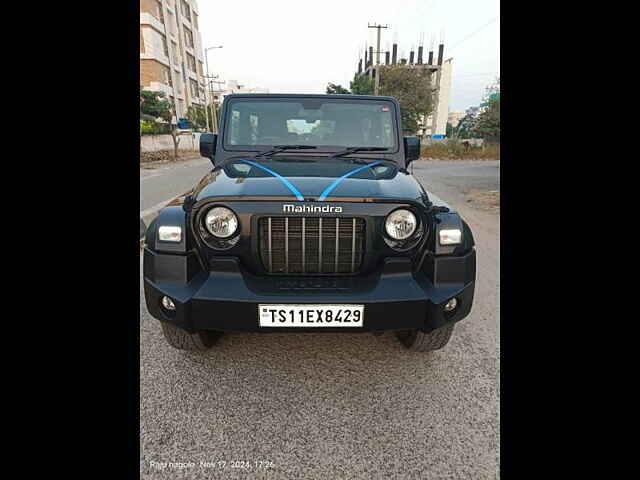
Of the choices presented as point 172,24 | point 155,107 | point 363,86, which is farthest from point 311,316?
point 172,24

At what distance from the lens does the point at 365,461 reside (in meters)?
1.66

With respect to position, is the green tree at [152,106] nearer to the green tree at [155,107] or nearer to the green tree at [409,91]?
the green tree at [155,107]

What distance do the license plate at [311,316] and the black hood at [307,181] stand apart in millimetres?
598

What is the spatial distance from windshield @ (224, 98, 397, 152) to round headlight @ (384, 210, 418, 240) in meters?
1.23

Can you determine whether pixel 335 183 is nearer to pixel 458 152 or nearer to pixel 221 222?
pixel 221 222

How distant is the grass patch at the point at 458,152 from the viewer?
24783 mm

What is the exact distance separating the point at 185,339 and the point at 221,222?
2.87 feet

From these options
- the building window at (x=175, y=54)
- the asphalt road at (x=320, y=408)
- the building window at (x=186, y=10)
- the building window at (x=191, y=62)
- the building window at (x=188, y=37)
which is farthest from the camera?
the building window at (x=191, y=62)

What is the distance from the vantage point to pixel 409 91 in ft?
108

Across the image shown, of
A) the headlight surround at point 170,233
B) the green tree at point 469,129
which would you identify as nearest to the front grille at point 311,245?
the headlight surround at point 170,233

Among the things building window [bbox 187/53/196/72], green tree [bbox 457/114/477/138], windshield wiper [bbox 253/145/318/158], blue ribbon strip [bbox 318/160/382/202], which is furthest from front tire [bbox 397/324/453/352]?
building window [bbox 187/53/196/72]

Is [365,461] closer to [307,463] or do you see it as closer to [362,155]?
[307,463]
